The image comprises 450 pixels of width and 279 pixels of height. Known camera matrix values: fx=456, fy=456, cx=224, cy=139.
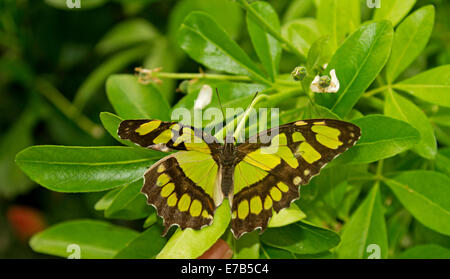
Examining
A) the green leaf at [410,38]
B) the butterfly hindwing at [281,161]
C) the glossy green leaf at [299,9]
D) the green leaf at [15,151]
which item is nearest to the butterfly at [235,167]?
the butterfly hindwing at [281,161]

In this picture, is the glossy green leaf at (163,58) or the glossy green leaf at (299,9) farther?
the glossy green leaf at (163,58)

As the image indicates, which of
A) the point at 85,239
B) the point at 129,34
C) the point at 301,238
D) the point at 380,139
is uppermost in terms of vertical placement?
the point at 129,34

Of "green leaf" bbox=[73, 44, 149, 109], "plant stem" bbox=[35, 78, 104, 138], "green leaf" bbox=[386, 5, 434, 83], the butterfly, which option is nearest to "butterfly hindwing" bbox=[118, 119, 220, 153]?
the butterfly

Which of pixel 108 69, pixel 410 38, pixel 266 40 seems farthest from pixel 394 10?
pixel 108 69

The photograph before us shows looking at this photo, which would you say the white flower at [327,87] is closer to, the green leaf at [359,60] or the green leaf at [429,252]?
the green leaf at [359,60]

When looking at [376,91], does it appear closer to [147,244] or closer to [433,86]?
[433,86]

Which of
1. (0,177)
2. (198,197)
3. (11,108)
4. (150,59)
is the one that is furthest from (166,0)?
(198,197)
